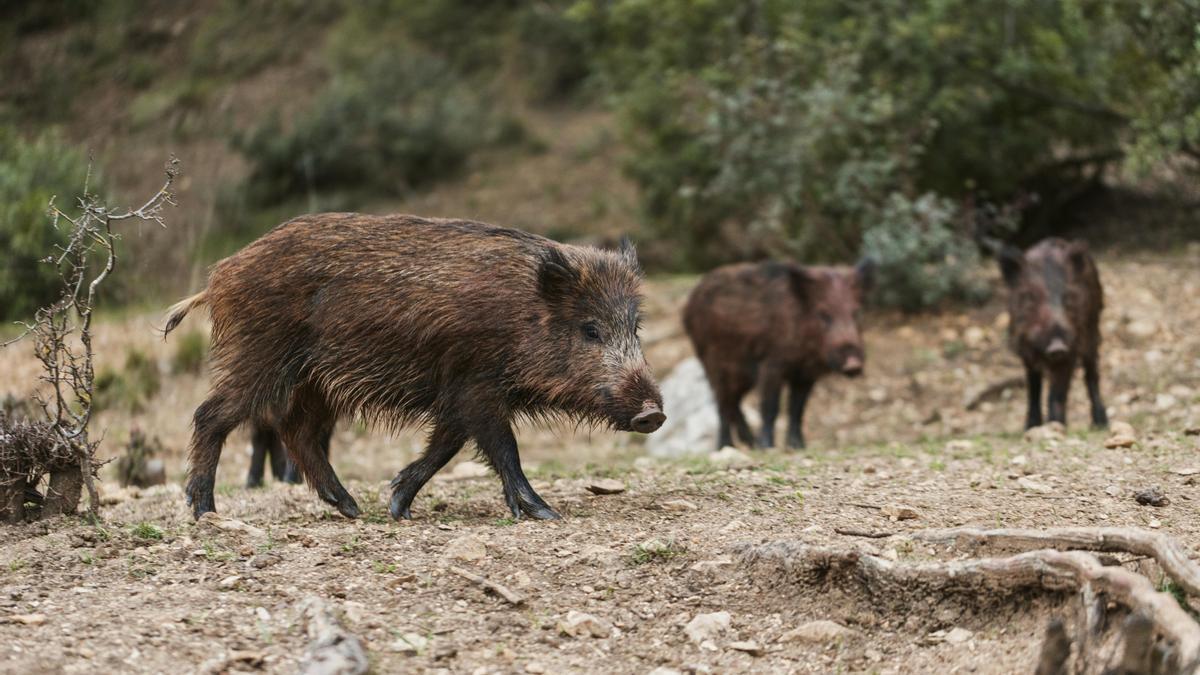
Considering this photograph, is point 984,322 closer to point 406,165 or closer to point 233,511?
point 233,511

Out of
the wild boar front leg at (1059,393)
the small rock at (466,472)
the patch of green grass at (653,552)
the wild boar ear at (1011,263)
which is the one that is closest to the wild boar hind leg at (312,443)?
the small rock at (466,472)

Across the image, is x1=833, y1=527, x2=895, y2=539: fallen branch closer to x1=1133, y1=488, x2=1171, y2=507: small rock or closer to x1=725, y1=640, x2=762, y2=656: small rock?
x1=725, y1=640, x2=762, y2=656: small rock

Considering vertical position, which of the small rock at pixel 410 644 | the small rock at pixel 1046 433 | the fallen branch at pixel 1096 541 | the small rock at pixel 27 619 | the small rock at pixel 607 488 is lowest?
the small rock at pixel 27 619

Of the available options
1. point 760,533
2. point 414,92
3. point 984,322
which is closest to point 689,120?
point 984,322

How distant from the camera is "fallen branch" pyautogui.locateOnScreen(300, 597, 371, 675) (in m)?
3.95

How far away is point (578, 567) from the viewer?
201 inches

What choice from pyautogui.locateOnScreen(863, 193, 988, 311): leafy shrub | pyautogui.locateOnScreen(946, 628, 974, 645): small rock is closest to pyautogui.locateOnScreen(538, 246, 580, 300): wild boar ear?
pyautogui.locateOnScreen(946, 628, 974, 645): small rock

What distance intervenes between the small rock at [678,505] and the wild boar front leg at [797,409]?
4.31m

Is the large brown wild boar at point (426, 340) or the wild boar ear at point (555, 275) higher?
the wild boar ear at point (555, 275)

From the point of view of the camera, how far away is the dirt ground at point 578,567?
430 cm

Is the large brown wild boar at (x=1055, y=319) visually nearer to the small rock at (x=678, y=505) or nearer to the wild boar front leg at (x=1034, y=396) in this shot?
the wild boar front leg at (x=1034, y=396)

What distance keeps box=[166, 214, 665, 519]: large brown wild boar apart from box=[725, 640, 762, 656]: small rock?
1754 millimetres

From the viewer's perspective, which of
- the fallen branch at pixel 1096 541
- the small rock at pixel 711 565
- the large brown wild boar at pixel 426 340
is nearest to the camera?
the fallen branch at pixel 1096 541

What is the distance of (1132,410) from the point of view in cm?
1039
